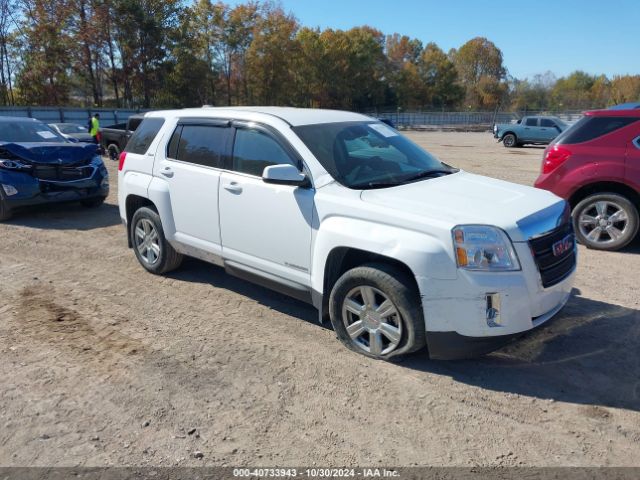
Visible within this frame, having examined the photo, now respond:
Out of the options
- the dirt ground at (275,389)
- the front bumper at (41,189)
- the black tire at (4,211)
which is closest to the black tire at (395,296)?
the dirt ground at (275,389)

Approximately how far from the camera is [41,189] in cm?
845

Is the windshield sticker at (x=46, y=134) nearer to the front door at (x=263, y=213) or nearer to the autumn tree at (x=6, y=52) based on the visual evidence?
the front door at (x=263, y=213)

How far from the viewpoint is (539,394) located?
11.5 ft

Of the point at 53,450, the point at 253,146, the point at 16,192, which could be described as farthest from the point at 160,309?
the point at 16,192

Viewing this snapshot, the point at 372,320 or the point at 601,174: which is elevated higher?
the point at 601,174

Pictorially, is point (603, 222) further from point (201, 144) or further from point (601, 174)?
point (201, 144)

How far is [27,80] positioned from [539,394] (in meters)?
43.8

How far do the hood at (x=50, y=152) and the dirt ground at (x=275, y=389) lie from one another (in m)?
3.75

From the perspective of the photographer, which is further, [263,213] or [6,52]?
[6,52]

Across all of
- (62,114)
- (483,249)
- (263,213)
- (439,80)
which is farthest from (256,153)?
(439,80)

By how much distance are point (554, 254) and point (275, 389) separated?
218 centimetres

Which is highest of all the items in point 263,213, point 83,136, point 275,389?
point 83,136

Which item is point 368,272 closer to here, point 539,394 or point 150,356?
point 539,394

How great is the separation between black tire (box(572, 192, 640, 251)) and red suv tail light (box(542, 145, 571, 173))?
57cm
